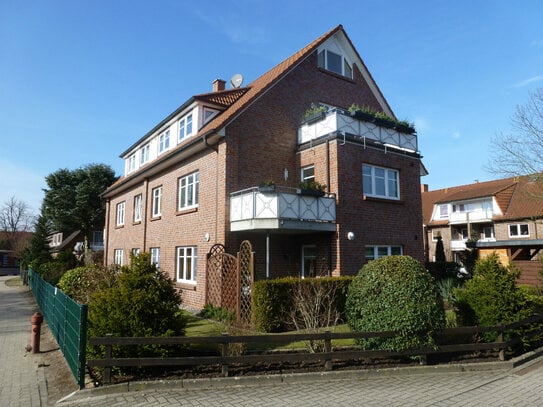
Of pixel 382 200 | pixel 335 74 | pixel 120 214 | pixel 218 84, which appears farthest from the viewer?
pixel 120 214

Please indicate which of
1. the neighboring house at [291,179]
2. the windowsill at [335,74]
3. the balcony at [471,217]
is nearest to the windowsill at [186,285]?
the neighboring house at [291,179]

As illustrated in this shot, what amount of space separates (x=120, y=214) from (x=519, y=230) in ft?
114

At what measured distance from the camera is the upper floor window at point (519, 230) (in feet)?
115

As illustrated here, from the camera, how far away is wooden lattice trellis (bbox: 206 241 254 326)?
10.8 meters

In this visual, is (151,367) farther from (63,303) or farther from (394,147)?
(394,147)

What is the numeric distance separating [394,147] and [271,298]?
29.6 ft

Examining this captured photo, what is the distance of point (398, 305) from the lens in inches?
302

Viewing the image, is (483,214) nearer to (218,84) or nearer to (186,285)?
(218,84)

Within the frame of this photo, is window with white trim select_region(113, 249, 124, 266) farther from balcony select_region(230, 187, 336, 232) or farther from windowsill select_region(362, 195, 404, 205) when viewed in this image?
windowsill select_region(362, 195, 404, 205)

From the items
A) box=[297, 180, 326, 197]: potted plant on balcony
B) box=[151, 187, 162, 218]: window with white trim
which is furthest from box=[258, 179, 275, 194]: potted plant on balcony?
box=[151, 187, 162, 218]: window with white trim

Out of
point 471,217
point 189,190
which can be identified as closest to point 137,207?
point 189,190

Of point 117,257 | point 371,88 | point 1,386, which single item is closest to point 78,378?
point 1,386

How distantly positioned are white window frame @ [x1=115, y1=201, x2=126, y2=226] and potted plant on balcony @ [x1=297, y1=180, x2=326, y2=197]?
15.6 meters

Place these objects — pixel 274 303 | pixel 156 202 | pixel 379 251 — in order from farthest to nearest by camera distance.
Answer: pixel 156 202, pixel 379 251, pixel 274 303
